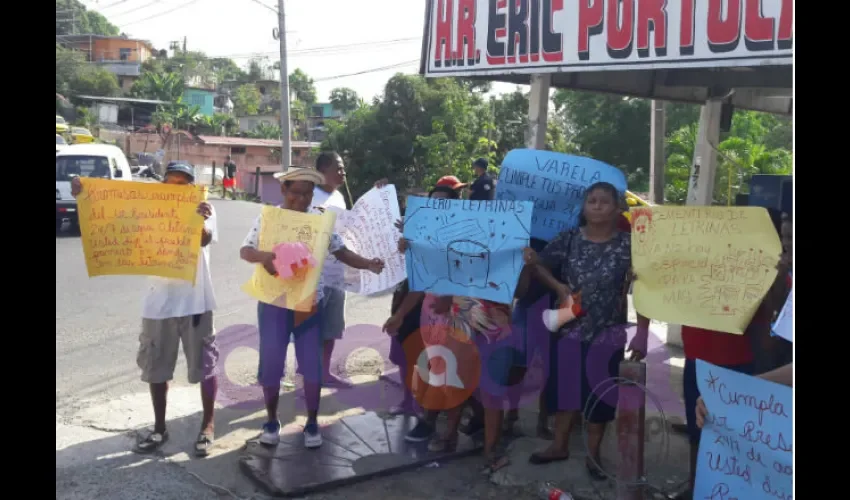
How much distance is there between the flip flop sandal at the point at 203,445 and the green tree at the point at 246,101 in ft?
209

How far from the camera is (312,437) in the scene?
4.79 metres

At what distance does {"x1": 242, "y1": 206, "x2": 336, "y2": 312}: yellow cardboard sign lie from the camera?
15.0 feet

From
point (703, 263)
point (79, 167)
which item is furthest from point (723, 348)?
point (79, 167)

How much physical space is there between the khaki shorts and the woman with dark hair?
201 centimetres

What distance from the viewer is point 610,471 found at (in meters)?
4.41

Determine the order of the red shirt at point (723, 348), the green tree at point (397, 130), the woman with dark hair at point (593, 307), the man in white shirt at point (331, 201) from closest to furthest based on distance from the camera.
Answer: the red shirt at point (723, 348), the woman with dark hair at point (593, 307), the man in white shirt at point (331, 201), the green tree at point (397, 130)

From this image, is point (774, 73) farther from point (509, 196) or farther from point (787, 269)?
point (787, 269)

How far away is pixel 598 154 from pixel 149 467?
19.8m

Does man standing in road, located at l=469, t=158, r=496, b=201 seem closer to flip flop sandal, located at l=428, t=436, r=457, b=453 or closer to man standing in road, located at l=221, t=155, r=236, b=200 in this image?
flip flop sandal, located at l=428, t=436, r=457, b=453

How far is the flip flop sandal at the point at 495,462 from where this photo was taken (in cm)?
448

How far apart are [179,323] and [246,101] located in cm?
6575

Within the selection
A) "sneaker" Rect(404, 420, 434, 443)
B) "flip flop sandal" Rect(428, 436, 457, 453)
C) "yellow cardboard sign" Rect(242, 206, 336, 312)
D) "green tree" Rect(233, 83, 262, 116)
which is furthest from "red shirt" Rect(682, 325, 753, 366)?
"green tree" Rect(233, 83, 262, 116)

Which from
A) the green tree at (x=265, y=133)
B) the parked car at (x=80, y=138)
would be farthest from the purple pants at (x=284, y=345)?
the green tree at (x=265, y=133)
